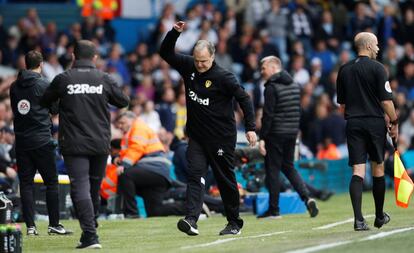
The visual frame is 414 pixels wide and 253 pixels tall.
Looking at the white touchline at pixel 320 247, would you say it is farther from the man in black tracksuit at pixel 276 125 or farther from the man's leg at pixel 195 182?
the man in black tracksuit at pixel 276 125

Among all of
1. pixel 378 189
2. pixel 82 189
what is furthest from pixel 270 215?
pixel 82 189

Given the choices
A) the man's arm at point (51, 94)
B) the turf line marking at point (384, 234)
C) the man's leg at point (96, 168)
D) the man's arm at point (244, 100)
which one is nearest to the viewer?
the turf line marking at point (384, 234)

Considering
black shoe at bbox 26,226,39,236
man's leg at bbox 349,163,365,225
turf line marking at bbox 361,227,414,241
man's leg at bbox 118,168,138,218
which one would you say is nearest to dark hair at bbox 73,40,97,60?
black shoe at bbox 26,226,39,236

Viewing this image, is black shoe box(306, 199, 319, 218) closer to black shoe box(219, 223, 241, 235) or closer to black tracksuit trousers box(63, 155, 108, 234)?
black shoe box(219, 223, 241, 235)

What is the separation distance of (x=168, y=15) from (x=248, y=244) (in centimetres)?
1564

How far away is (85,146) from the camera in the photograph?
1256 cm

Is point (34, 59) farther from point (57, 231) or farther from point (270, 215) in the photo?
point (270, 215)

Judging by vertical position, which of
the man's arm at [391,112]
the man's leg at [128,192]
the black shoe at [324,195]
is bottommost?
the black shoe at [324,195]

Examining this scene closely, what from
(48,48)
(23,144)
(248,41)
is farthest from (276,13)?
(23,144)

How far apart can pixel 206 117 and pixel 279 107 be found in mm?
3864

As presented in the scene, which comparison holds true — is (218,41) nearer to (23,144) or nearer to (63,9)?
(63,9)

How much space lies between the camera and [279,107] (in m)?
17.3

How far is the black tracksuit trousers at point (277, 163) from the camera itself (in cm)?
1719

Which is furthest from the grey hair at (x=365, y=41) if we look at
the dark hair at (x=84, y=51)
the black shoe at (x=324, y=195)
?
the black shoe at (x=324, y=195)
